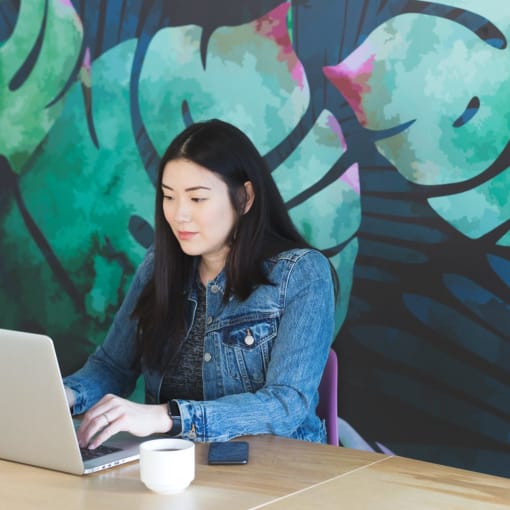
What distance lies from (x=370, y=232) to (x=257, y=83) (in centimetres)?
64

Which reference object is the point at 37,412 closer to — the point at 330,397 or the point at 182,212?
the point at 182,212

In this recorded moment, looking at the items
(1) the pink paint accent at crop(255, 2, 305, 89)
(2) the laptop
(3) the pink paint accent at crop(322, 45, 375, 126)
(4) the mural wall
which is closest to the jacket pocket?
(2) the laptop

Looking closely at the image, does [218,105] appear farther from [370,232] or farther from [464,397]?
[464,397]

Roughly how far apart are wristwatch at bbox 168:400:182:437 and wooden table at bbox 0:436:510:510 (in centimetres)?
9

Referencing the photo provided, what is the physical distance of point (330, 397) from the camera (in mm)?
2160

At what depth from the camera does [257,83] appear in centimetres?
301

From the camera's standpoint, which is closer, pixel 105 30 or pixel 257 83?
pixel 257 83

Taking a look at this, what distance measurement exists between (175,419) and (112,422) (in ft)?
0.47

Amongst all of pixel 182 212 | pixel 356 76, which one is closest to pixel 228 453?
pixel 182 212

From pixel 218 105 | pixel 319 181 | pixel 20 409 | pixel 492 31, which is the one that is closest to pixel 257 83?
pixel 218 105

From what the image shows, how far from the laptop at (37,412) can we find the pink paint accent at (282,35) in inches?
64.6

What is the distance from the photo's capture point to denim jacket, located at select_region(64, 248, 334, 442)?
1933 mm

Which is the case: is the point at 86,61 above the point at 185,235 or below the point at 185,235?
above

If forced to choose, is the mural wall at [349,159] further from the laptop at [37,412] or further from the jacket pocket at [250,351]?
the laptop at [37,412]
